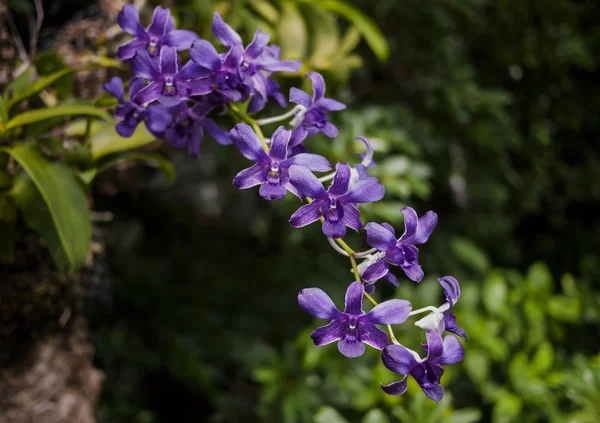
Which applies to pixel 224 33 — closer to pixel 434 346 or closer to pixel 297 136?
pixel 297 136

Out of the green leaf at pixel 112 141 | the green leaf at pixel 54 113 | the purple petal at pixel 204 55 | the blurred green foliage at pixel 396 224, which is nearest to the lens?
the purple petal at pixel 204 55

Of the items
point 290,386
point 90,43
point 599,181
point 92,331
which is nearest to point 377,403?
point 290,386

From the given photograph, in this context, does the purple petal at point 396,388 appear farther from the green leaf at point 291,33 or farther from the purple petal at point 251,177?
the green leaf at point 291,33

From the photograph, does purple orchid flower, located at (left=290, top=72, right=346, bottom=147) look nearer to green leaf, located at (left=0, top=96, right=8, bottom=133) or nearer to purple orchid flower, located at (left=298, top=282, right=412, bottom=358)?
purple orchid flower, located at (left=298, top=282, right=412, bottom=358)

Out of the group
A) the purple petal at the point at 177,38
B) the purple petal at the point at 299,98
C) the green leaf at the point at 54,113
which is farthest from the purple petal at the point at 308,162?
the green leaf at the point at 54,113

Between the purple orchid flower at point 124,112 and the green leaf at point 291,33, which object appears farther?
the green leaf at point 291,33

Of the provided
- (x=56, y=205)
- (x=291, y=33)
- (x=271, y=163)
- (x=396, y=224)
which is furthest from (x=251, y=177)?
(x=396, y=224)

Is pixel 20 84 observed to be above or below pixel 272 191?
below
